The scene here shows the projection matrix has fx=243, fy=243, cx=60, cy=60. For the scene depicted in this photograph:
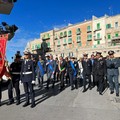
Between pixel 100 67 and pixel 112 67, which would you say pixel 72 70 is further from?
pixel 112 67

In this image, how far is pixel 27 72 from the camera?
859cm

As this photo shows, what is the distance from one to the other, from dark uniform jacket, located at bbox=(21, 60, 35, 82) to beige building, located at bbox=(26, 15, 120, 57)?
4794cm

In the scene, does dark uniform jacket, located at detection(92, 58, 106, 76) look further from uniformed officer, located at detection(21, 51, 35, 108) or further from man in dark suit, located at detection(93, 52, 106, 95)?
uniformed officer, located at detection(21, 51, 35, 108)

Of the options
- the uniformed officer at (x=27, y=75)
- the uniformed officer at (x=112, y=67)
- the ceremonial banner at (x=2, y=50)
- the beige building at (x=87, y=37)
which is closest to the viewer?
the ceremonial banner at (x=2, y=50)

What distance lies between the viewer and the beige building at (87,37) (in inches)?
2466

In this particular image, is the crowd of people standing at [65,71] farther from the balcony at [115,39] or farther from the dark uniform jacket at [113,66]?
the balcony at [115,39]

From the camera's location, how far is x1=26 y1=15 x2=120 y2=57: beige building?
6264 centimetres

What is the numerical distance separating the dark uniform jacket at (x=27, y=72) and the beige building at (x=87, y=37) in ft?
157

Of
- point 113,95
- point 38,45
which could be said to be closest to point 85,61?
point 113,95

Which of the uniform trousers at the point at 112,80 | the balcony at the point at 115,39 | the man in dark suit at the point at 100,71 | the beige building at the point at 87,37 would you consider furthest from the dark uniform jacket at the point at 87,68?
the balcony at the point at 115,39

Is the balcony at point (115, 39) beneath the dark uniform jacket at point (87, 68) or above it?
above

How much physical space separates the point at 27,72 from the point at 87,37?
215 feet

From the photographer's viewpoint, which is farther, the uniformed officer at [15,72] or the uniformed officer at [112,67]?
the uniformed officer at [112,67]

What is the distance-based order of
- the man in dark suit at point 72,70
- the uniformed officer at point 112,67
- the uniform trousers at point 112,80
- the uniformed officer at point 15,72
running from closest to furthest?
the uniformed officer at point 15,72
the uniform trousers at point 112,80
the uniformed officer at point 112,67
the man in dark suit at point 72,70
